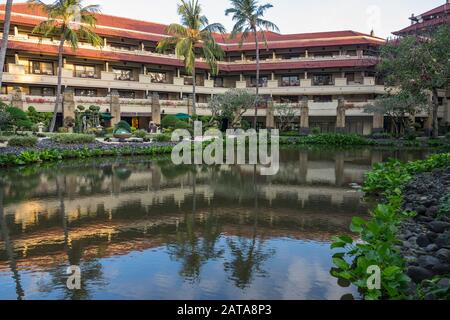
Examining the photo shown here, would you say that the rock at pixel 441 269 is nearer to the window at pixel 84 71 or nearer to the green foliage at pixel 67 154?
the green foliage at pixel 67 154

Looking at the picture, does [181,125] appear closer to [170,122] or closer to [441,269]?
[170,122]

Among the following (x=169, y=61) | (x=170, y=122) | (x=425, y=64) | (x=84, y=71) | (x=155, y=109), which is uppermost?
(x=169, y=61)

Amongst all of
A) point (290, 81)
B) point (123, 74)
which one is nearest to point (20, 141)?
point (123, 74)

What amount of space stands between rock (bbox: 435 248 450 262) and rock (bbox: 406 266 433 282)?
70 cm

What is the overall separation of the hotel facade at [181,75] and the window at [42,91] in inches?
4.5

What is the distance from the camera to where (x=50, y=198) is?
51.7 feet

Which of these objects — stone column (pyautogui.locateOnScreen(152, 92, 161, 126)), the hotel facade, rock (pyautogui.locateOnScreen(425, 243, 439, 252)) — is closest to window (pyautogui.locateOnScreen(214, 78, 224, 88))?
the hotel facade

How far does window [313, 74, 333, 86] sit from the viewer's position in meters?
64.2

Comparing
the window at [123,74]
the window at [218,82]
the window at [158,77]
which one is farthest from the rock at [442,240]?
the window at [218,82]

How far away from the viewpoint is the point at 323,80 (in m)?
64.7

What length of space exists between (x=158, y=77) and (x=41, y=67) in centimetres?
1601

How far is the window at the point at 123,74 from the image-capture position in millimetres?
59688

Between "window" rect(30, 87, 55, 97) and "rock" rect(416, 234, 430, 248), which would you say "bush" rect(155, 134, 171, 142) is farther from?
"rock" rect(416, 234, 430, 248)
